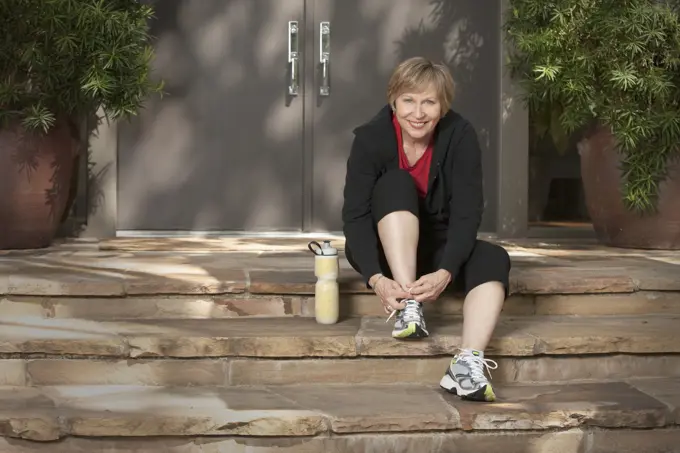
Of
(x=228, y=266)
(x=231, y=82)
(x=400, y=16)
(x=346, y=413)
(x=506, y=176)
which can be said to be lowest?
(x=346, y=413)

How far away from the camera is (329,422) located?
2.57 metres

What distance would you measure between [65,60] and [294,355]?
77.0 inches

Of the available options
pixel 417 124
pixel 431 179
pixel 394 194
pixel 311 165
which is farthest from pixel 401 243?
pixel 311 165

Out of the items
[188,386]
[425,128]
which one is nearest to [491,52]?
[425,128]

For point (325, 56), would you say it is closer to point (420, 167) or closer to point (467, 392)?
point (420, 167)

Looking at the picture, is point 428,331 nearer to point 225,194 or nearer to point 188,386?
point 188,386

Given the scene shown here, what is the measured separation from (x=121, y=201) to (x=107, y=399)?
2.50 meters

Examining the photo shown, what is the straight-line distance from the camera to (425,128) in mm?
3000

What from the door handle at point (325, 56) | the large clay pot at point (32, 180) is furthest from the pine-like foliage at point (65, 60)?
the door handle at point (325, 56)

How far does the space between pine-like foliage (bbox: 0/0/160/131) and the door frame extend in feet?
2.04

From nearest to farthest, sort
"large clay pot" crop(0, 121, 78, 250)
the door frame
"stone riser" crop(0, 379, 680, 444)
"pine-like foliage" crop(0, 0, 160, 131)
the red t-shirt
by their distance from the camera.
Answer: "stone riser" crop(0, 379, 680, 444), the red t-shirt, "pine-like foliage" crop(0, 0, 160, 131), "large clay pot" crop(0, 121, 78, 250), the door frame

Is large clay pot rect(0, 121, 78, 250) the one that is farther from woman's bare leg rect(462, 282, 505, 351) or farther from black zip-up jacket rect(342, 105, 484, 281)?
woman's bare leg rect(462, 282, 505, 351)

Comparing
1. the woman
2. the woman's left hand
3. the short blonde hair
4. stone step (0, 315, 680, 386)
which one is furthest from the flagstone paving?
the short blonde hair

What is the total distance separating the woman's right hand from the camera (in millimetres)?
2916
